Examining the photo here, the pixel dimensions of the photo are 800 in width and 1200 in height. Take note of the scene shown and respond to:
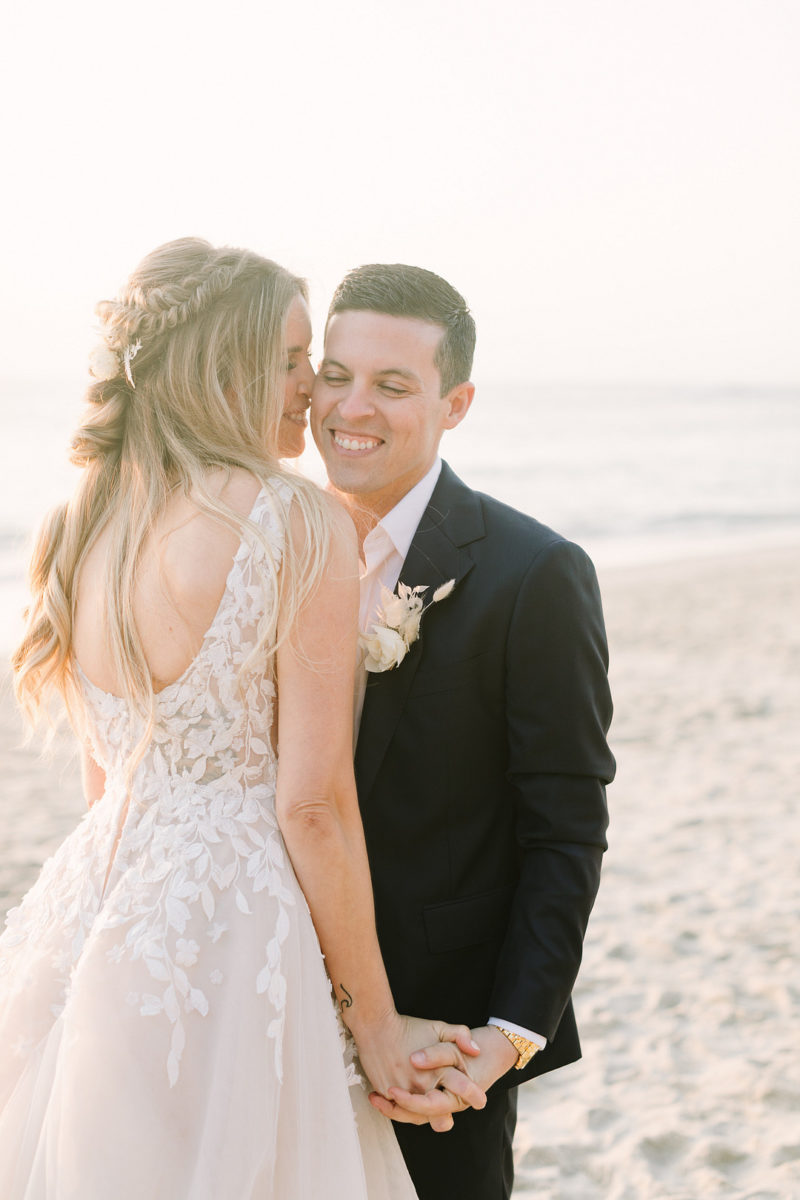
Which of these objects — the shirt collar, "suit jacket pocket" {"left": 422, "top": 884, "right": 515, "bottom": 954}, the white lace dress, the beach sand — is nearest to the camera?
the white lace dress

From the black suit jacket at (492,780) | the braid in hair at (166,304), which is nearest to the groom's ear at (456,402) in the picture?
the black suit jacket at (492,780)

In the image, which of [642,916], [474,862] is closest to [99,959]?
[474,862]

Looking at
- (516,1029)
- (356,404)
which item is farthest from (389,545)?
(516,1029)

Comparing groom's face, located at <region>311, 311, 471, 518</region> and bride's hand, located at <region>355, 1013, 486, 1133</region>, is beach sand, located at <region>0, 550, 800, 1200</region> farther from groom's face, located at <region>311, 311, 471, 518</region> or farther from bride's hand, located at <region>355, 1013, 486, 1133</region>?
bride's hand, located at <region>355, 1013, 486, 1133</region>

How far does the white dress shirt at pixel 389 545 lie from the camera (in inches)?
106

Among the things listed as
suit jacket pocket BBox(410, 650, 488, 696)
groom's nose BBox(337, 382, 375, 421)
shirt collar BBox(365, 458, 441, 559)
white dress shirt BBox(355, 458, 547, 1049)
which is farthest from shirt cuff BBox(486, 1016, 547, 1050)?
groom's nose BBox(337, 382, 375, 421)

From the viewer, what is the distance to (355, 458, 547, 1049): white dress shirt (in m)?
2.70

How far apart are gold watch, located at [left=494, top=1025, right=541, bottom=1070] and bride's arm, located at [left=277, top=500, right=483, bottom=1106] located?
17cm

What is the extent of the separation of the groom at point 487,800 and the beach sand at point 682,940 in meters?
1.28

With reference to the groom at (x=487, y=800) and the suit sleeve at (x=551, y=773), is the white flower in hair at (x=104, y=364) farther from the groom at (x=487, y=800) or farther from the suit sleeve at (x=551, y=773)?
the suit sleeve at (x=551, y=773)

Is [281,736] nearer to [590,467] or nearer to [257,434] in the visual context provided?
[257,434]

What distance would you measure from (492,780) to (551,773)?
0.52 feet

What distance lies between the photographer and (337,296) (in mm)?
2834

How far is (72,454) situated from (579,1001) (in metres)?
3.87
